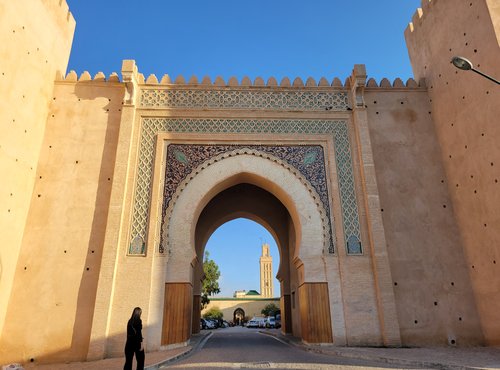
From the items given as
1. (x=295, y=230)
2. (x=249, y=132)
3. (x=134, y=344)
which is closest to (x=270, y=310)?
(x=295, y=230)

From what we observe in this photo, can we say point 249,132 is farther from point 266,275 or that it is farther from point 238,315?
point 266,275

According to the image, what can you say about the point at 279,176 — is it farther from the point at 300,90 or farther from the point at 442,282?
the point at 442,282

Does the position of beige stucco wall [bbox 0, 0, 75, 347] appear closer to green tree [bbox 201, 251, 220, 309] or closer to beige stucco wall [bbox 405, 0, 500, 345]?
beige stucco wall [bbox 405, 0, 500, 345]

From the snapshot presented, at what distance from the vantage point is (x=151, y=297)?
5695 millimetres

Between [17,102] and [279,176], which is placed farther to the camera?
[279,176]

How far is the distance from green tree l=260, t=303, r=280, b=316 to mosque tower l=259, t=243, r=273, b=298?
13.3 m

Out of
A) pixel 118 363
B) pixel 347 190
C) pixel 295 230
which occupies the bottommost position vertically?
pixel 118 363

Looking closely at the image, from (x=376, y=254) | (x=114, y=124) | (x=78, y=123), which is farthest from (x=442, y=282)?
(x=78, y=123)

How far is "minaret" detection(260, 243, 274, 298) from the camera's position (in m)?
42.2

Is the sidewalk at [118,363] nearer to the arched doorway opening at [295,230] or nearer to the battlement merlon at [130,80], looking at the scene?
the arched doorway opening at [295,230]

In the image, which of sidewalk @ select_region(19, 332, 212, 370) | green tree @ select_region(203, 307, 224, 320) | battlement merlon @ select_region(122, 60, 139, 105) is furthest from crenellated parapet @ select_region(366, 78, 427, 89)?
green tree @ select_region(203, 307, 224, 320)

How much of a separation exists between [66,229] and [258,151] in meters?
3.35

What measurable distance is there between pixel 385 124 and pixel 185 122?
11.8 ft

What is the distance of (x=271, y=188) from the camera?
674 cm
